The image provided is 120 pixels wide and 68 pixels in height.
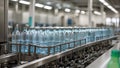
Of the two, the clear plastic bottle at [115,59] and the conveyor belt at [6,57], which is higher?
the clear plastic bottle at [115,59]

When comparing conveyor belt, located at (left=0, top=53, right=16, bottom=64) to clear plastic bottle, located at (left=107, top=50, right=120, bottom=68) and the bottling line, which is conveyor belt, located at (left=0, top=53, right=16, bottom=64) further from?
clear plastic bottle, located at (left=107, top=50, right=120, bottom=68)

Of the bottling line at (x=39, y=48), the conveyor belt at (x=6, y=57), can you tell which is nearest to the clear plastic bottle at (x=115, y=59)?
the bottling line at (x=39, y=48)

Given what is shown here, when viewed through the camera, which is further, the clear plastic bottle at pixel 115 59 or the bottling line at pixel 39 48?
the bottling line at pixel 39 48

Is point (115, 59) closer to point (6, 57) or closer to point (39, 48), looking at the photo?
point (6, 57)

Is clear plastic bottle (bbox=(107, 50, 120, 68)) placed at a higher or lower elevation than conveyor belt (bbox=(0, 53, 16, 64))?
higher

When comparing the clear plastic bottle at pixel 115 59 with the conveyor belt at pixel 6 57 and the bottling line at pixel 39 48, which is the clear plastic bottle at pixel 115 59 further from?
the conveyor belt at pixel 6 57

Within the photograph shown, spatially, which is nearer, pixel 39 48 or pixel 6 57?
pixel 6 57

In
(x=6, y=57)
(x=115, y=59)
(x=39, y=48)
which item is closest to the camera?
(x=115, y=59)

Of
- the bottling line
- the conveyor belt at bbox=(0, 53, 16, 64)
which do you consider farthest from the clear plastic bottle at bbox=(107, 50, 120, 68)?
the conveyor belt at bbox=(0, 53, 16, 64)

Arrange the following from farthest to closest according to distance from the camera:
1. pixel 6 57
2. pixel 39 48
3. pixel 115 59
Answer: pixel 39 48, pixel 6 57, pixel 115 59

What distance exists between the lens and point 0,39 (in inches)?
84.7

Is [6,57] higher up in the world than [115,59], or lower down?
lower down

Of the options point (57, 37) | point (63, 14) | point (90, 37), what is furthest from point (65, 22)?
point (57, 37)

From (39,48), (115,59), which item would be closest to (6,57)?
(39,48)
